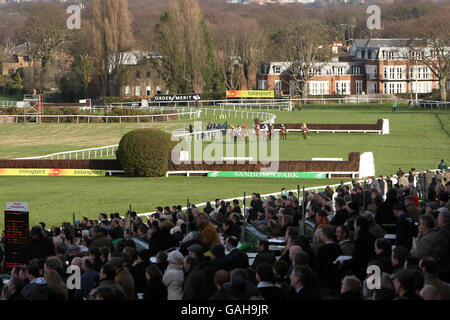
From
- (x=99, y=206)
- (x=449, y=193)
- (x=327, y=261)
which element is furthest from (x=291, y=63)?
(x=327, y=261)

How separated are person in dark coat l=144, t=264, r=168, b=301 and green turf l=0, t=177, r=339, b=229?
12.4m

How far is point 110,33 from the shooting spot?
75.4 metres

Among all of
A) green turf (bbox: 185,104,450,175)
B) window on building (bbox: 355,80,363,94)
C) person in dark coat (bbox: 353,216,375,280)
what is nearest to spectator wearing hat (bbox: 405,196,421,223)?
person in dark coat (bbox: 353,216,375,280)

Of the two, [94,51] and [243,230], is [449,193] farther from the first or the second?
[94,51]

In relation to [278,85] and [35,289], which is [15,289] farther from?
[278,85]

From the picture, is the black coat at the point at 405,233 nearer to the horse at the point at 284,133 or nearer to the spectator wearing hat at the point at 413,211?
the spectator wearing hat at the point at 413,211

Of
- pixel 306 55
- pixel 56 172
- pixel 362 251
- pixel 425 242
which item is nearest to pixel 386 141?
pixel 56 172

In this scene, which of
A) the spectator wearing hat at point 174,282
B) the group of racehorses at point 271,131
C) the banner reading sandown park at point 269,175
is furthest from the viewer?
the group of racehorses at point 271,131

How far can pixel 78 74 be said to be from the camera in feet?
265

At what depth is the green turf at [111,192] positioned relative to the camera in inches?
863

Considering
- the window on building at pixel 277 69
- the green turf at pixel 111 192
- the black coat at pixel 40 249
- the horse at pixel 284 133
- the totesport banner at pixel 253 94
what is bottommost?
the green turf at pixel 111 192

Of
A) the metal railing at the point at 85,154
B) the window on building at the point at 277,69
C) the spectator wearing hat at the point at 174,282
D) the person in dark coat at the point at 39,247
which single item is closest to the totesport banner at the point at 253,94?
the window on building at the point at 277,69

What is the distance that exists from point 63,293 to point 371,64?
8684 centimetres

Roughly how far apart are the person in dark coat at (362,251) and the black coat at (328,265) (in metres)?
0.29
